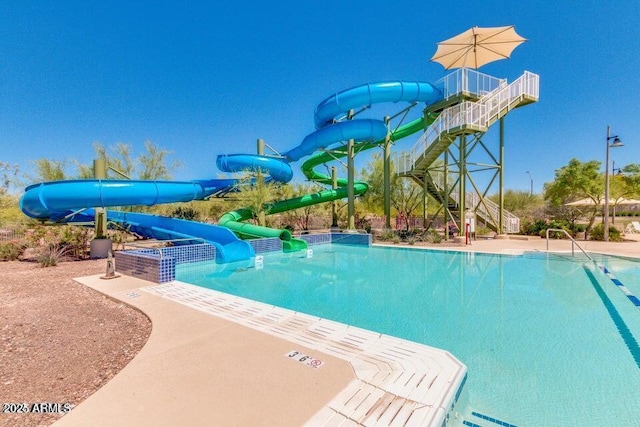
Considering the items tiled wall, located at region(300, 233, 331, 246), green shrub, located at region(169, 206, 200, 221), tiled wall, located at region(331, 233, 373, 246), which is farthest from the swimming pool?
green shrub, located at region(169, 206, 200, 221)

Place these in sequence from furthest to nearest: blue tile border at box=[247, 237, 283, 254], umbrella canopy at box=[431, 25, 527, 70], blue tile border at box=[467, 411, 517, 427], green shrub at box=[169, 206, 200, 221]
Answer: green shrub at box=[169, 206, 200, 221] < umbrella canopy at box=[431, 25, 527, 70] < blue tile border at box=[247, 237, 283, 254] < blue tile border at box=[467, 411, 517, 427]

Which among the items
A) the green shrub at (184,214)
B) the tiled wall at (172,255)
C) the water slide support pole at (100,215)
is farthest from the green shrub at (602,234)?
the green shrub at (184,214)

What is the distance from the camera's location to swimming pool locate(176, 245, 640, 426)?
264 centimetres

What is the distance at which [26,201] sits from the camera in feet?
28.2

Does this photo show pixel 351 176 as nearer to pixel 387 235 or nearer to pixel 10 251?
pixel 387 235

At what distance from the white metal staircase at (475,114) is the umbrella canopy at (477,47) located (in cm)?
160

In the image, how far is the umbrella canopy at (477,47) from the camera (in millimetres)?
13086

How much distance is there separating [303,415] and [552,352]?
3.25 metres

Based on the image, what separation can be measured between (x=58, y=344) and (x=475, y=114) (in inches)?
563

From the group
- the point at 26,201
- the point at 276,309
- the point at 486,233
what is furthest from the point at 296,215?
the point at 276,309

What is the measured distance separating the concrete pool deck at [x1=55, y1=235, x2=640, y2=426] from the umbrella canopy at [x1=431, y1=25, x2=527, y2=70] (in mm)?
15118

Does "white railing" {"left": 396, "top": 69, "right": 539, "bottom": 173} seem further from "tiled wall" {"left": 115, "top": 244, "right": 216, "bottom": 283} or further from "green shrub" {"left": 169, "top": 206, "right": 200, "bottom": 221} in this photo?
"green shrub" {"left": 169, "top": 206, "right": 200, "bottom": 221}

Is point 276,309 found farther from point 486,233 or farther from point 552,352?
point 486,233

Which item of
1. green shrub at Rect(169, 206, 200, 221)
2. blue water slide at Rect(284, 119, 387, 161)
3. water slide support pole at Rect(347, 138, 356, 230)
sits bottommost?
green shrub at Rect(169, 206, 200, 221)
